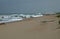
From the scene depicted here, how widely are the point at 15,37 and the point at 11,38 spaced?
23 cm

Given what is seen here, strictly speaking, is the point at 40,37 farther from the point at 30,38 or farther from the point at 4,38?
the point at 4,38

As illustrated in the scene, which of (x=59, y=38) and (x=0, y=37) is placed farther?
(x=0, y=37)

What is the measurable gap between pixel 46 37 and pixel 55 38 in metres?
0.45

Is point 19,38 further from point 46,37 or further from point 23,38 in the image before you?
point 46,37

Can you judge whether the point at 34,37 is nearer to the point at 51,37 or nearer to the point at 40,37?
the point at 40,37

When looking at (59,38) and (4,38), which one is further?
(4,38)

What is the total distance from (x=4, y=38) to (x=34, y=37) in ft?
4.37

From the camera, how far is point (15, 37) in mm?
7648


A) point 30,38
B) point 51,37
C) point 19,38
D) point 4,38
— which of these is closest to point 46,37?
point 51,37

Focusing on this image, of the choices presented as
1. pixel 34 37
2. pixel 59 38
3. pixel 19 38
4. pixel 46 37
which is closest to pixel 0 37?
pixel 19 38

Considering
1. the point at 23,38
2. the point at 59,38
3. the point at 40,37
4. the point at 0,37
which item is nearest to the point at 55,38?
the point at 59,38

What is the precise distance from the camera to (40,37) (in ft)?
24.3

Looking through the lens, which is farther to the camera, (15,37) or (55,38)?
(15,37)

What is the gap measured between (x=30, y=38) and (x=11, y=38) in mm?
835
